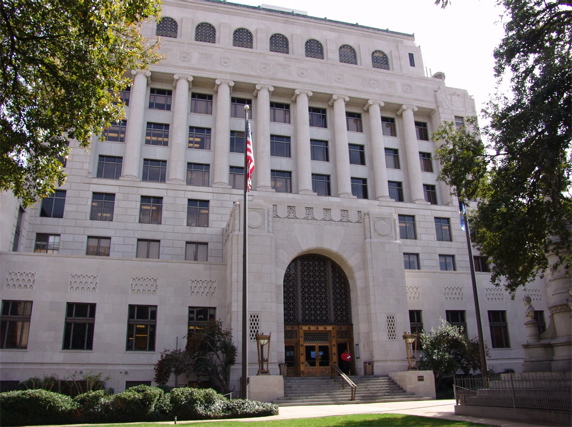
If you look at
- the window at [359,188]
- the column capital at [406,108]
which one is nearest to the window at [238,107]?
the window at [359,188]

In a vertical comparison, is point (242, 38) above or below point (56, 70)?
above

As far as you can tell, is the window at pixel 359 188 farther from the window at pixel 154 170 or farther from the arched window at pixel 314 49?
the window at pixel 154 170

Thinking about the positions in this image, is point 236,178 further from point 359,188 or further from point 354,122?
point 354,122

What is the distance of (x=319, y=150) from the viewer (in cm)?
4469

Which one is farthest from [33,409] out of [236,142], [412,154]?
[412,154]

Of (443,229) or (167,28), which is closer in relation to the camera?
(443,229)

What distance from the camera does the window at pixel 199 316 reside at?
32406 mm

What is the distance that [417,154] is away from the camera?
45500mm

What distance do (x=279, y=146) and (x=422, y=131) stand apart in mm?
15000

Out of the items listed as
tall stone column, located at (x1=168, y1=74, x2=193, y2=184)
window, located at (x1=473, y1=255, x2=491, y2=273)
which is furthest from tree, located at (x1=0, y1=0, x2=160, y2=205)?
window, located at (x1=473, y1=255, x2=491, y2=273)

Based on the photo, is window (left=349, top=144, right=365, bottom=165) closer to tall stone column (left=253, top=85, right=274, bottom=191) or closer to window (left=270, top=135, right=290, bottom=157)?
window (left=270, top=135, right=290, bottom=157)

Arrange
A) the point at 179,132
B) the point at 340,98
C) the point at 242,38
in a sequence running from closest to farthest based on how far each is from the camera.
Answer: the point at 179,132 → the point at 340,98 → the point at 242,38

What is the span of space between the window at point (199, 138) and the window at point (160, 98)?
10.3 ft

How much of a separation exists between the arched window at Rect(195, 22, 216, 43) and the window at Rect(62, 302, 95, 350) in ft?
90.4
